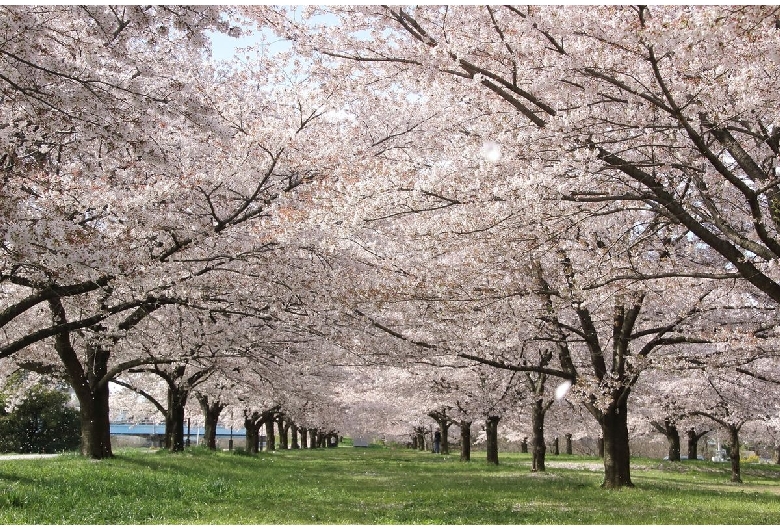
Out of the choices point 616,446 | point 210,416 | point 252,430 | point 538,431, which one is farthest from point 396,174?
point 252,430

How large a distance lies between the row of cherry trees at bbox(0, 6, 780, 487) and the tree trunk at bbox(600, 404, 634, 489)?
4.29ft

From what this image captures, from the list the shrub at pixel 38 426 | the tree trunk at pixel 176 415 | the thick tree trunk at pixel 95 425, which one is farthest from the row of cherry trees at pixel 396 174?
the shrub at pixel 38 426

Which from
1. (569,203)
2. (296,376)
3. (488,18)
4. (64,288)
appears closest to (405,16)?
(488,18)

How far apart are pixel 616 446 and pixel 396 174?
1107 cm

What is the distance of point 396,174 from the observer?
28.6ft

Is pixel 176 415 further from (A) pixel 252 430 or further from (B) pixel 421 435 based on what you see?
(B) pixel 421 435

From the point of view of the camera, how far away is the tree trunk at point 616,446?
16.0 meters

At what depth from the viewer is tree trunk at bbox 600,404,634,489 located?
16.0m

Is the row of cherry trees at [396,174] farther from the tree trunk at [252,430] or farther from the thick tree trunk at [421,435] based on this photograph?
the thick tree trunk at [421,435]

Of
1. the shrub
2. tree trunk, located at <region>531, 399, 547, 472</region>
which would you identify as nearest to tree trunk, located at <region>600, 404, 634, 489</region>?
tree trunk, located at <region>531, 399, 547, 472</region>

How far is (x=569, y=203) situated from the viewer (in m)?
8.41

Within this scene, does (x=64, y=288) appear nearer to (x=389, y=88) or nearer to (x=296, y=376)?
(x=389, y=88)

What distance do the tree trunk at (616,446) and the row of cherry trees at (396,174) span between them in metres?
1.31

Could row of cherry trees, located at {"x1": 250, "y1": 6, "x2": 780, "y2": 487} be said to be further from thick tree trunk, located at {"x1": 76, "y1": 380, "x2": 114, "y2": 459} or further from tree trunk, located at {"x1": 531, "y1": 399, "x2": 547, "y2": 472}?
tree trunk, located at {"x1": 531, "y1": 399, "x2": 547, "y2": 472}
